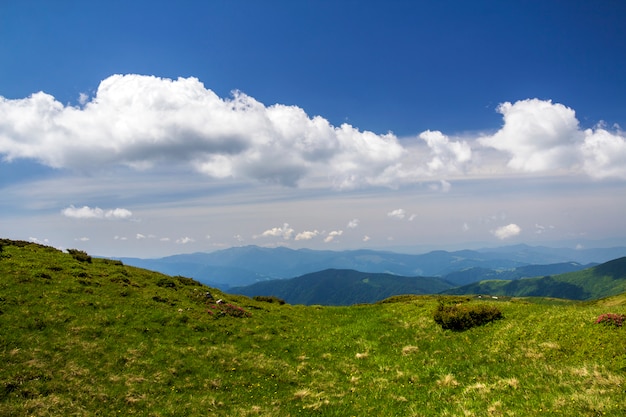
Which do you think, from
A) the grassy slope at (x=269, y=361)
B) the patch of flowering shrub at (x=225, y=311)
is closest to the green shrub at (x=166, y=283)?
the grassy slope at (x=269, y=361)

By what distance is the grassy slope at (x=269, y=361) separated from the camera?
15.8m

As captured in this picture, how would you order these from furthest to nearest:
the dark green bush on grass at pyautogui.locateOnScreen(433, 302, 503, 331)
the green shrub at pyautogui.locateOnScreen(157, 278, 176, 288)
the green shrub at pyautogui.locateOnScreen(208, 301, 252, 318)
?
the green shrub at pyautogui.locateOnScreen(157, 278, 176, 288) → the green shrub at pyautogui.locateOnScreen(208, 301, 252, 318) → the dark green bush on grass at pyautogui.locateOnScreen(433, 302, 503, 331)

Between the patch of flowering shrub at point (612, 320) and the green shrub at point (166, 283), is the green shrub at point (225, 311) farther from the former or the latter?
the patch of flowering shrub at point (612, 320)

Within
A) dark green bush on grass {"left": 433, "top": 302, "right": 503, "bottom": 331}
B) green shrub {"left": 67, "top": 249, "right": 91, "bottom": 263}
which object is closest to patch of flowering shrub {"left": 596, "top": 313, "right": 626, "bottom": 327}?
dark green bush on grass {"left": 433, "top": 302, "right": 503, "bottom": 331}

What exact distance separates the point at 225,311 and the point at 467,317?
74.9 ft

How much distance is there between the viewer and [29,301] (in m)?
24.5

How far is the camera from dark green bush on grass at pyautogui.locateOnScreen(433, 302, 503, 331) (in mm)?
27688

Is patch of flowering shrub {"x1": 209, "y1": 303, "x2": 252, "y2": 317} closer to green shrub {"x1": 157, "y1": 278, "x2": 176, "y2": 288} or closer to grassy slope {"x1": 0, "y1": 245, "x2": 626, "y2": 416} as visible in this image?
grassy slope {"x1": 0, "y1": 245, "x2": 626, "y2": 416}

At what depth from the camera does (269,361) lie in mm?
23188

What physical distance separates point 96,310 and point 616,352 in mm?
35122

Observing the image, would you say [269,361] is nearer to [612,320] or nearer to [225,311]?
[225,311]

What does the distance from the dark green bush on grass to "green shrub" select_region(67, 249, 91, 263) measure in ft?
138

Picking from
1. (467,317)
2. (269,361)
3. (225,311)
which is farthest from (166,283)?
(467,317)

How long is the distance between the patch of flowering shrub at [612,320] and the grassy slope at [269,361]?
574 mm
